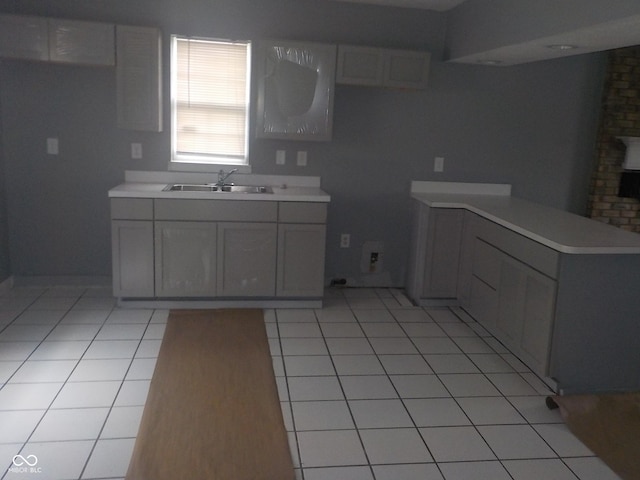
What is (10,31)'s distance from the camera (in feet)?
12.5

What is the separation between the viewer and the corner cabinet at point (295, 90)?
164 inches

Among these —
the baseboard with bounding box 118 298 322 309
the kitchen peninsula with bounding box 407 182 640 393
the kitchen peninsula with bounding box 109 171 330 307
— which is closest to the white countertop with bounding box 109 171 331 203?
the kitchen peninsula with bounding box 109 171 330 307

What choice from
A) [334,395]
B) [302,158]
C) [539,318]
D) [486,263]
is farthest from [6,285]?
[539,318]

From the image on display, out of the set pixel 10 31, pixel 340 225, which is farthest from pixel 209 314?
pixel 10 31

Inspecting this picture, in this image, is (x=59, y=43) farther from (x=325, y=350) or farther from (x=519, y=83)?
(x=519, y=83)

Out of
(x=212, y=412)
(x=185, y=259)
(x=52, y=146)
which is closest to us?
(x=212, y=412)

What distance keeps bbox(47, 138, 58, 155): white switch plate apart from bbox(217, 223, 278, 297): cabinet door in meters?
1.43

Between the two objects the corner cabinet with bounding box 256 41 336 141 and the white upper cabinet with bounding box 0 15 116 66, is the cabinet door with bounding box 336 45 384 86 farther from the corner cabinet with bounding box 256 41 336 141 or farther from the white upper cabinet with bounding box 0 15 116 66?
the white upper cabinet with bounding box 0 15 116 66

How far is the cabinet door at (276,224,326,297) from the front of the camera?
4180 mm

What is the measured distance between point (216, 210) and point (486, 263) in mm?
1908

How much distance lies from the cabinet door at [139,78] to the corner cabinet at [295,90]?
2.36 feet

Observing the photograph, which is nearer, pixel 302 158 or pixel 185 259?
pixel 185 259

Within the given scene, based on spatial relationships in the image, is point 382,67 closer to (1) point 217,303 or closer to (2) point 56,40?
(1) point 217,303

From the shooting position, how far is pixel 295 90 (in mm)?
4211
